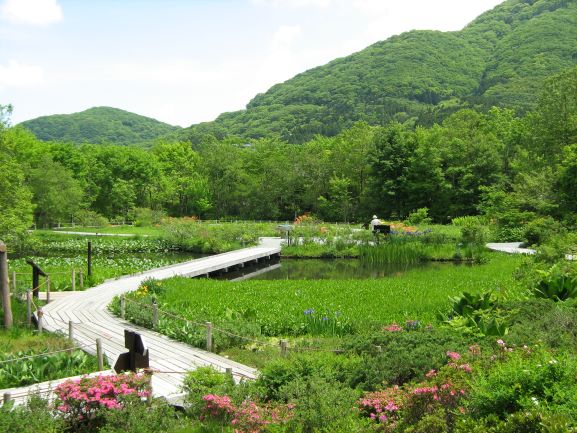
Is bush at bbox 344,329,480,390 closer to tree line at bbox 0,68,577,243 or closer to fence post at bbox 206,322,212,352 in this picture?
fence post at bbox 206,322,212,352

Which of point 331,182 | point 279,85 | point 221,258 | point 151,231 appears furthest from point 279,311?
point 279,85

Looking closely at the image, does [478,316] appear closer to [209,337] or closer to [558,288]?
[558,288]

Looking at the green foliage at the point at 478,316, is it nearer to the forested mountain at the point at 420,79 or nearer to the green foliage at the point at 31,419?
the green foliage at the point at 31,419

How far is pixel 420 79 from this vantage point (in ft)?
472

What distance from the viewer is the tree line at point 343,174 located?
1591 inches

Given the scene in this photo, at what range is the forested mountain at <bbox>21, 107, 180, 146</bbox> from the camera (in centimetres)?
16725

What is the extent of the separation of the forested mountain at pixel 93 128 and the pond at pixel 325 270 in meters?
137

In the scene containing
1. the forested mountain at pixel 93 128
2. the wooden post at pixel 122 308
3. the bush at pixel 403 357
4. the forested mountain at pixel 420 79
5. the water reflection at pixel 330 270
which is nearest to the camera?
the bush at pixel 403 357

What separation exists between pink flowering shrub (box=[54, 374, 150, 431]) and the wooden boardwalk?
114 centimetres

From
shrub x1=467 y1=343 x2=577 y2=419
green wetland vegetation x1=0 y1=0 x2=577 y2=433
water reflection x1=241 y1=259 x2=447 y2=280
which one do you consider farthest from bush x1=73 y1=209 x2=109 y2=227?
shrub x1=467 y1=343 x2=577 y2=419

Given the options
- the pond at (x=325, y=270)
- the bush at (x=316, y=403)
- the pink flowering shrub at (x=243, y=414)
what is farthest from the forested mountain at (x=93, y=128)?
the pink flowering shrub at (x=243, y=414)

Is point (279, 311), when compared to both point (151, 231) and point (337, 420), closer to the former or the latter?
point (337, 420)

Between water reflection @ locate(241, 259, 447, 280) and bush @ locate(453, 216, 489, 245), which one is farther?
bush @ locate(453, 216, 489, 245)

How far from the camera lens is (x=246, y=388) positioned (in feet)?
24.5
